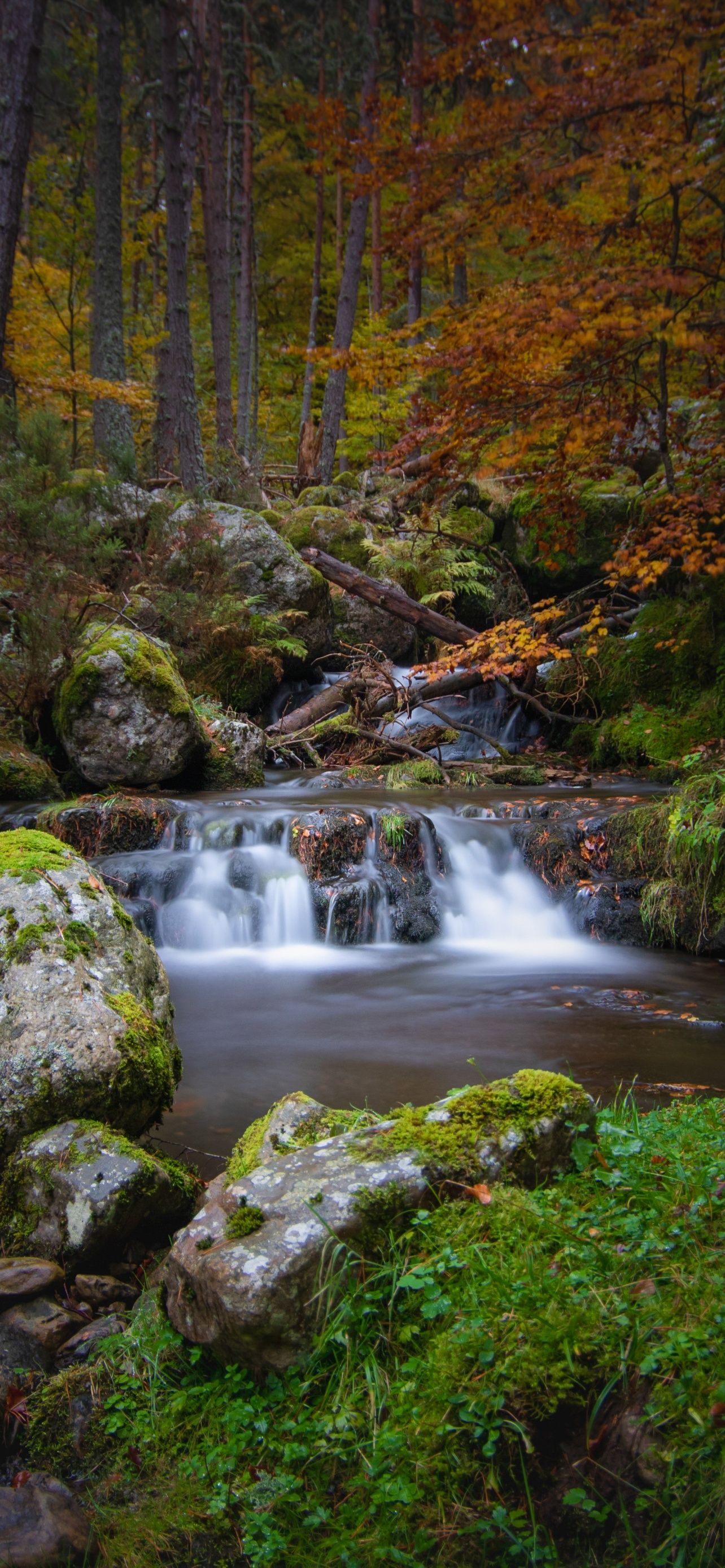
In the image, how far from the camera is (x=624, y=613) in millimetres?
11875

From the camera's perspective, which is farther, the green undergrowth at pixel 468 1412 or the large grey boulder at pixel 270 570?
the large grey boulder at pixel 270 570

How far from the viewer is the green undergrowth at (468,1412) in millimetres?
1680

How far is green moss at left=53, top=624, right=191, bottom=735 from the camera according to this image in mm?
8469

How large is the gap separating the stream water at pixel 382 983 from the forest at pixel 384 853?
0.04m

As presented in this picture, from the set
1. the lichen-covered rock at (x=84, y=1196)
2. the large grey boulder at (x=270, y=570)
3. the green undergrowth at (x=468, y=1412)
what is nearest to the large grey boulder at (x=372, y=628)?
the large grey boulder at (x=270, y=570)

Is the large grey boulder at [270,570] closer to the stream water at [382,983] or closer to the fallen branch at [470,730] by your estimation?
the fallen branch at [470,730]

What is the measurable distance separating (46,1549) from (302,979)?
4.42 metres

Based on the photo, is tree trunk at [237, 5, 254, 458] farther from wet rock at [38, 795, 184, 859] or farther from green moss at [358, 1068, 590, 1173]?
green moss at [358, 1068, 590, 1173]

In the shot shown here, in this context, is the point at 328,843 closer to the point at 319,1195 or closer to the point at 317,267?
the point at 319,1195

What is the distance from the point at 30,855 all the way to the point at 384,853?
4.19 meters

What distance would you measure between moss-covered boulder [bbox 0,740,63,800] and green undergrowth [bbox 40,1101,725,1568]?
22.5 ft

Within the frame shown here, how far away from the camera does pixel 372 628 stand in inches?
571

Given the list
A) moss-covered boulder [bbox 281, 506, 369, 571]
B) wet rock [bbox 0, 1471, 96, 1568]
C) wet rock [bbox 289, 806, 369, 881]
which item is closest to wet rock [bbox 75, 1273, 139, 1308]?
wet rock [bbox 0, 1471, 96, 1568]

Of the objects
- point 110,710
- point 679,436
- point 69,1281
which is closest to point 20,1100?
point 69,1281
